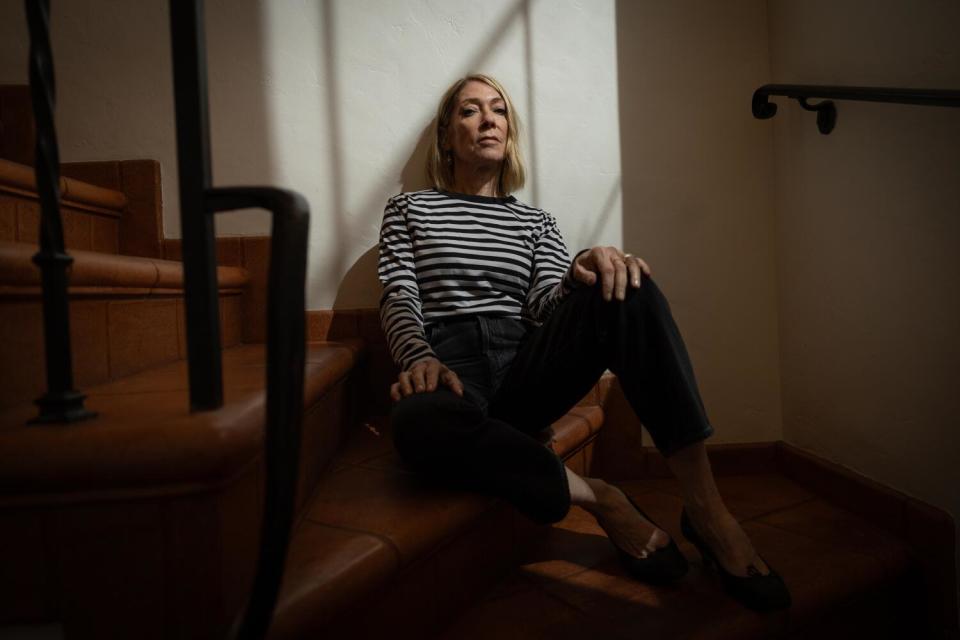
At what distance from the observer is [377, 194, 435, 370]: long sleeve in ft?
3.74

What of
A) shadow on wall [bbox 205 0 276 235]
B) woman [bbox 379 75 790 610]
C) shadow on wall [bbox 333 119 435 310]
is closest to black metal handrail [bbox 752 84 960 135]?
woman [bbox 379 75 790 610]

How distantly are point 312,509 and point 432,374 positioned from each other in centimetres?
31

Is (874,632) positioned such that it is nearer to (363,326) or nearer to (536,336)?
(536,336)

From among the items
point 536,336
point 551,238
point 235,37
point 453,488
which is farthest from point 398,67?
point 453,488

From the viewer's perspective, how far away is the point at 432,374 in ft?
3.39

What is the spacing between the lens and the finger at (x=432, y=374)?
3.32 ft

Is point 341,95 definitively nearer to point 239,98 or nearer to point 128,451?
point 239,98

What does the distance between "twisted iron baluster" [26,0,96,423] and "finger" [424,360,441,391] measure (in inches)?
21.6

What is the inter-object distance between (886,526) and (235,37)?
2.00 m

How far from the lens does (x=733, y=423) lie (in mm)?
1599

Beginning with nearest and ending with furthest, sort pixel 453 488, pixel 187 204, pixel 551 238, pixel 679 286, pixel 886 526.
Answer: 1. pixel 187 204
2. pixel 453 488
3. pixel 886 526
4. pixel 551 238
5. pixel 679 286

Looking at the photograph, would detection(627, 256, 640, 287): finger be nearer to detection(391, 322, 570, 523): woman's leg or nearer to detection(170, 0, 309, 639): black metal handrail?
detection(391, 322, 570, 523): woman's leg

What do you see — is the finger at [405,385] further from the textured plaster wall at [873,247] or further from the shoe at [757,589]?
the textured plaster wall at [873,247]

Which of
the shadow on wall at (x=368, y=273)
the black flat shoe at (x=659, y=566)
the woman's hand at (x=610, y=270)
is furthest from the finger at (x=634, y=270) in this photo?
the shadow on wall at (x=368, y=273)
